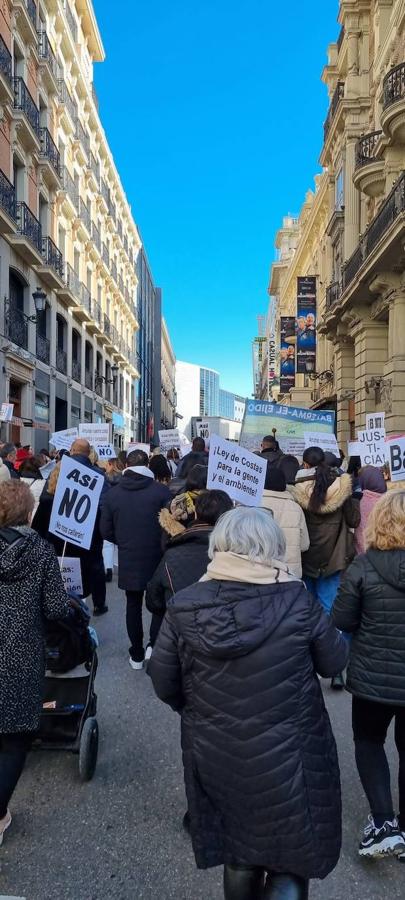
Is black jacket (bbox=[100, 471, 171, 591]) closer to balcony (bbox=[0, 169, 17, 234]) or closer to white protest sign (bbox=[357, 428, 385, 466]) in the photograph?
white protest sign (bbox=[357, 428, 385, 466])

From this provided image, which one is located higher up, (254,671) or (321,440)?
(321,440)

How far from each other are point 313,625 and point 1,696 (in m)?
1.63

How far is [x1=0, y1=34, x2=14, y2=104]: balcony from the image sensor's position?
61.1ft

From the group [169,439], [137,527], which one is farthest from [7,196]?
[137,527]

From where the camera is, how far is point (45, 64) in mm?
23984

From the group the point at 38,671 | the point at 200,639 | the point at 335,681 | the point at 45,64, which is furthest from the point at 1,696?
the point at 45,64

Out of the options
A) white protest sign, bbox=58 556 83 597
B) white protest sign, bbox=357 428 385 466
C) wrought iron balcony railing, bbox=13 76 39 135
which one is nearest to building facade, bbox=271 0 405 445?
white protest sign, bbox=357 428 385 466

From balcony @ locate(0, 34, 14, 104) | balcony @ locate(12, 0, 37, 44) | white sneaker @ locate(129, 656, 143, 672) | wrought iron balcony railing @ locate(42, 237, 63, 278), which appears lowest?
white sneaker @ locate(129, 656, 143, 672)

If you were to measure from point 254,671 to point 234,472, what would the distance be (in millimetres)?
3011

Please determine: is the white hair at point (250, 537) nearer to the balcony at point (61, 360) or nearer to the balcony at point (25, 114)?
the balcony at point (25, 114)

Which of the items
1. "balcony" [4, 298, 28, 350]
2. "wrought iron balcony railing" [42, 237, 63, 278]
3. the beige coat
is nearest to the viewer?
the beige coat

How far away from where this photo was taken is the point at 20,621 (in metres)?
2.97

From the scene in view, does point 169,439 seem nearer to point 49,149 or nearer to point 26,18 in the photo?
point 26,18

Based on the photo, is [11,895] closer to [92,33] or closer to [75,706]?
[75,706]
